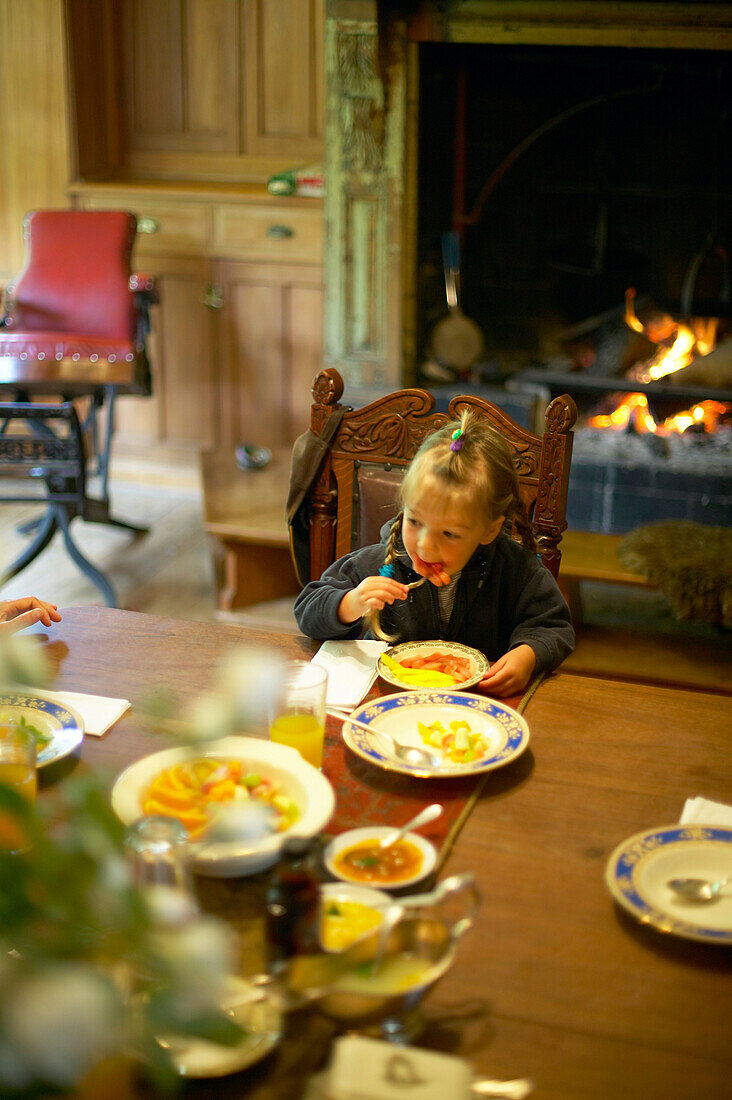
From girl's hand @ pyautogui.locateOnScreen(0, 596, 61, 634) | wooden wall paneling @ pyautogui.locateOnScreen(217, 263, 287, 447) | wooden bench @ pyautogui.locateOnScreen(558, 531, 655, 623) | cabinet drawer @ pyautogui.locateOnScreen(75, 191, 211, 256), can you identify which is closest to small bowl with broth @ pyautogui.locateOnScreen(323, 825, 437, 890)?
girl's hand @ pyautogui.locateOnScreen(0, 596, 61, 634)

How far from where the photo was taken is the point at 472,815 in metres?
1.15

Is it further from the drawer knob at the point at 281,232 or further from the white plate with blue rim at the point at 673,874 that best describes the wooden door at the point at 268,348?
the white plate with blue rim at the point at 673,874

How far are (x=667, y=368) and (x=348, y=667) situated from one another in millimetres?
2401

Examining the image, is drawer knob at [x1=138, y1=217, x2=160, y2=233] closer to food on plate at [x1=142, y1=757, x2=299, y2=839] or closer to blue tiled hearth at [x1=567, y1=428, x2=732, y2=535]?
blue tiled hearth at [x1=567, y1=428, x2=732, y2=535]

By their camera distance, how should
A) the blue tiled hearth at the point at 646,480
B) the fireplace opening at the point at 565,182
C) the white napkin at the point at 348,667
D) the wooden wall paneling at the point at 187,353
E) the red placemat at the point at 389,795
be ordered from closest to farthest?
the red placemat at the point at 389,795, the white napkin at the point at 348,667, the blue tiled hearth at the point at 646,480, the fireplace opening at the point at 565,182, the wooden wall paneling at the point at 187,353

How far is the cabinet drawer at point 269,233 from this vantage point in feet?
13.0

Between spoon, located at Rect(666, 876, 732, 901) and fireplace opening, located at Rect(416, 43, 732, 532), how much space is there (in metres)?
2.42

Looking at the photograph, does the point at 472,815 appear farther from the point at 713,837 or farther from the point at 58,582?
the point at 58,582

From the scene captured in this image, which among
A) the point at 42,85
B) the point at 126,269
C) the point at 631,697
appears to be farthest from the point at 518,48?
the point at 631,697

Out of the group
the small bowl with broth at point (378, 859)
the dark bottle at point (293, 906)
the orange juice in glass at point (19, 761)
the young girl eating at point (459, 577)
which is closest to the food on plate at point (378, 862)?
the small bowl with broth at point (378, 859)

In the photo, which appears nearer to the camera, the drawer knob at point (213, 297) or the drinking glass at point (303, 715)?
the drinking glass at point (303, 715)

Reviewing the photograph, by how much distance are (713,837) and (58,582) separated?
109 inches

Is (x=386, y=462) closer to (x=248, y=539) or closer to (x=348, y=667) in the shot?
(x=348, y=667)

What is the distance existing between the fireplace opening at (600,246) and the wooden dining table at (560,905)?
205 cm
